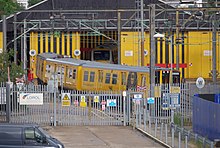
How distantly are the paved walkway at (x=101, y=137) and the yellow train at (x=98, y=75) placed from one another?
349 inches

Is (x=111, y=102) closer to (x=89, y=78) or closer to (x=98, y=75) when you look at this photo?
(x=98, y=75)

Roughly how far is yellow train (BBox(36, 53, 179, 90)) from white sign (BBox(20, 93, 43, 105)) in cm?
924

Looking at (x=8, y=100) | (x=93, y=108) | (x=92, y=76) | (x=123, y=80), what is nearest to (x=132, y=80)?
(x=123, y=80)

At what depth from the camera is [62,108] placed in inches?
1323

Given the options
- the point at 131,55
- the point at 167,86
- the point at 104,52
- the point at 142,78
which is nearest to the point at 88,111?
the point at 167,86

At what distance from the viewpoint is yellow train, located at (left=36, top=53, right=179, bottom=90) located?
4228 centimetres

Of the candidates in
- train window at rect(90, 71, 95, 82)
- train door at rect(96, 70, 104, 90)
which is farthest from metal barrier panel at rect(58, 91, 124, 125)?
train window at rect(90, 71, 95, 82)

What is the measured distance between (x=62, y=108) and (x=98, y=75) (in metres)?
11.1

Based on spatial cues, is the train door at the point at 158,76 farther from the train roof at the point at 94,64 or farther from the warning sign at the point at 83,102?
the warning sign at the point at 83,102

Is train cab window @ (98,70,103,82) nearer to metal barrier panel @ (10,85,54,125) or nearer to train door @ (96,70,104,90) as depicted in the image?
train door @ (96,70,104,90)

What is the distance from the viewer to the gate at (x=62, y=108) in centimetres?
3306

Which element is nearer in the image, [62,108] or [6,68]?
[62,108]

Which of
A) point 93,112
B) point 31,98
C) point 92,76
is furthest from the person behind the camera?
point 92,76

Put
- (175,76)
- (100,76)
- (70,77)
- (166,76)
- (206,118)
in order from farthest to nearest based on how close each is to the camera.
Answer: (70,77) < (175,76) < (100,76) < (166,76) < (206,118)
